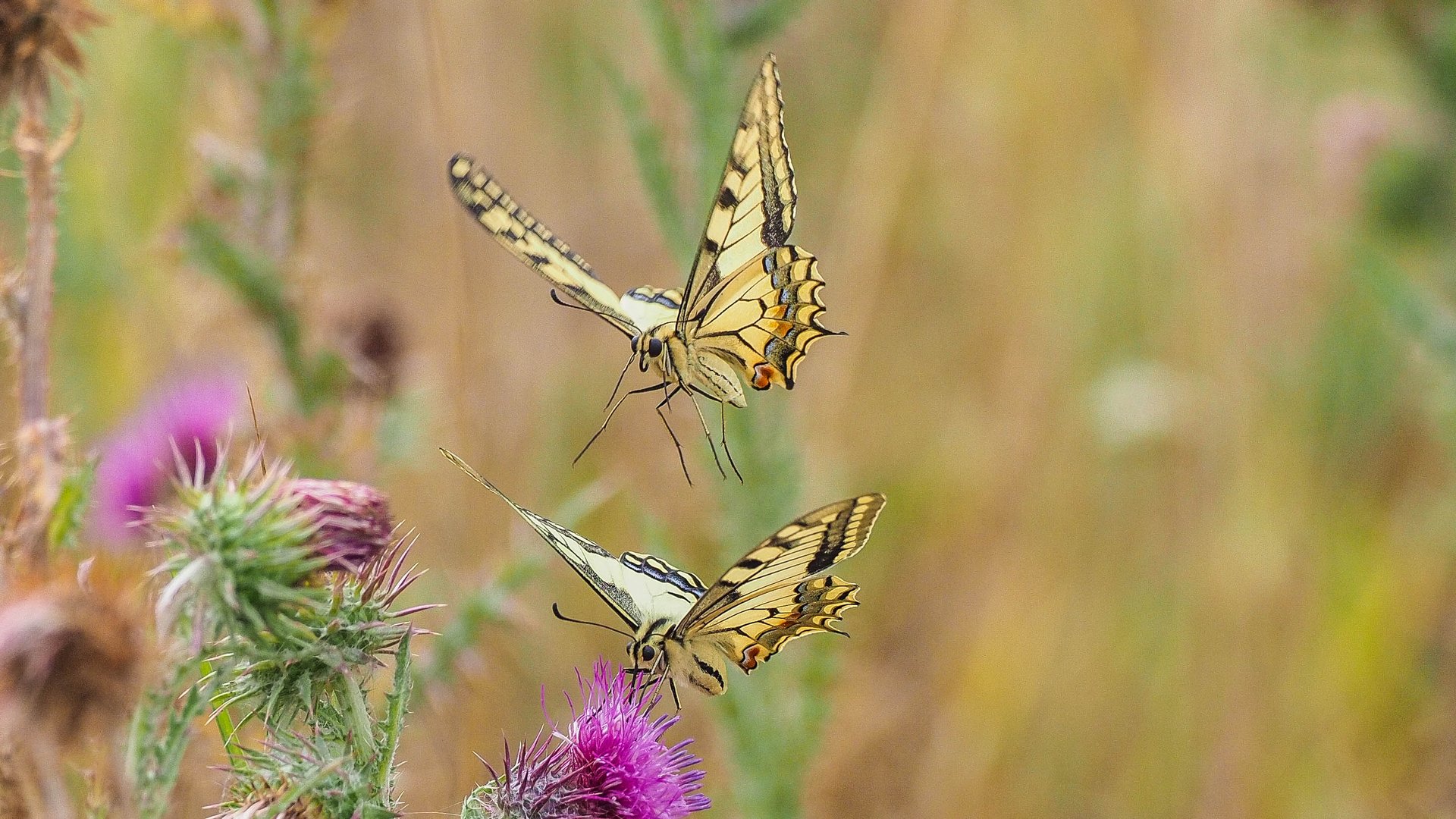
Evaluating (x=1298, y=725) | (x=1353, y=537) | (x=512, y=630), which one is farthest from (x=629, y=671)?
(x=1353, y=537)

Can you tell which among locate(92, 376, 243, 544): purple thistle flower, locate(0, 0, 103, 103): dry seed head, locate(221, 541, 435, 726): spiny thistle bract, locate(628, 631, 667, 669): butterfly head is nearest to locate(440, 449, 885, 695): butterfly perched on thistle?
locate(628, 631, 667, 669): butterfly head

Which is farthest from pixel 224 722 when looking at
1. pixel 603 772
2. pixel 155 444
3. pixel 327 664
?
pixel 155 444

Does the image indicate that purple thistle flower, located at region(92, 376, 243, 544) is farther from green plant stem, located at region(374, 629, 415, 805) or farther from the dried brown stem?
green plant stem, located at region(374, 629, 415, 805)

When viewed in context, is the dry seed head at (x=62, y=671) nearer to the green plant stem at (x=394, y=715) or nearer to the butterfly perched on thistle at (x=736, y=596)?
the green plant stem at (x=394, y=715)

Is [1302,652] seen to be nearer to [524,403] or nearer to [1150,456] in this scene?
[1150,456]

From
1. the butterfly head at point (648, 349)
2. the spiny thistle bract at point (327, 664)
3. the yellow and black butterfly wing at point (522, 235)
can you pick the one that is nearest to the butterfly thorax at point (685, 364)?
the butterfly head at point (648, 349)

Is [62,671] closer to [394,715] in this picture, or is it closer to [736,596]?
[394,715]
